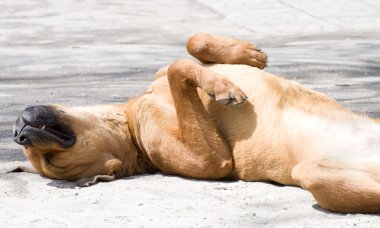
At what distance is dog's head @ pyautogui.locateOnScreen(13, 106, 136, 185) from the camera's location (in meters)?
5.44

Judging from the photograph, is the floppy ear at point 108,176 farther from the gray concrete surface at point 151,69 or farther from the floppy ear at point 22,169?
the floppy ear at point 22,169

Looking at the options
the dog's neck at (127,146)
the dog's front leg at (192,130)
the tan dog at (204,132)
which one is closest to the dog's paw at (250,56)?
the tan dog at (204,132)

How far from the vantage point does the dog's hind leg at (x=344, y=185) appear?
4809 mm

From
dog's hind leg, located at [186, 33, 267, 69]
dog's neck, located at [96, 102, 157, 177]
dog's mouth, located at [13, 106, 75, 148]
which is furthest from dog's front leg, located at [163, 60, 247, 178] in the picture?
dog's mouth, located at [13, 106, 75, 148]

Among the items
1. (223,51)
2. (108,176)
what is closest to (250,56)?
(223,51)

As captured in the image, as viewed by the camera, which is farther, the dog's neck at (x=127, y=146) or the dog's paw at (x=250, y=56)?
the dog's paw at (x=250, y=56)

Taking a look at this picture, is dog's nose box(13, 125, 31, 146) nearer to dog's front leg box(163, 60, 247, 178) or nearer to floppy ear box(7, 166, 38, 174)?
floppy ear box(7, 166, 38, 174)

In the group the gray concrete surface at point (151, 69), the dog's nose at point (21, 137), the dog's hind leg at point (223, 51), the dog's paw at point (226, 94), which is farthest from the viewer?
the dog's hind leg at point (223, 51)

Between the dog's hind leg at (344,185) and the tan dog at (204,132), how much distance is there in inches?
9.3

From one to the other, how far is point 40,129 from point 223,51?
52.8 inches

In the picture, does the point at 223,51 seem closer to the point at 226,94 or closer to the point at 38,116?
the point at 226,94

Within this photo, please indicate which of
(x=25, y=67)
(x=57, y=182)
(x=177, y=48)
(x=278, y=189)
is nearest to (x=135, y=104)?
(x=57, y=182)

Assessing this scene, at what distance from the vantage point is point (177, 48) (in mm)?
11359

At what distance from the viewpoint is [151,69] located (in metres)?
9.73
